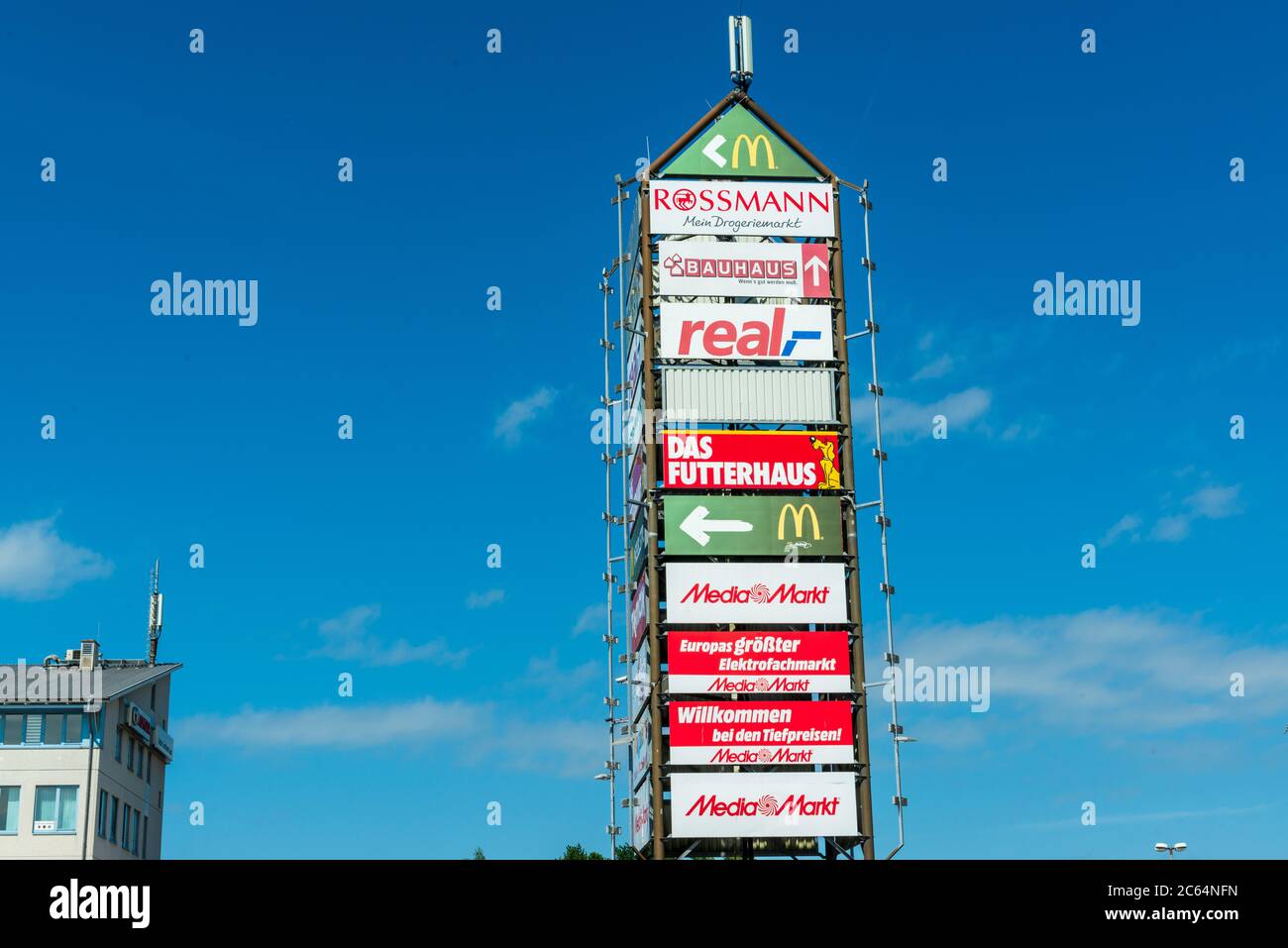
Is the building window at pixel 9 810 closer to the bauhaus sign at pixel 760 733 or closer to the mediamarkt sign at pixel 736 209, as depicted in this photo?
the bauhaus sign at pixel 760 733


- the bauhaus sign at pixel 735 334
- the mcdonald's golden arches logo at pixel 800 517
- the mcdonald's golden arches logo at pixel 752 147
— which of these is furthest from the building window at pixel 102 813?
the mcdonald's golden arches logo at pixel 752 147

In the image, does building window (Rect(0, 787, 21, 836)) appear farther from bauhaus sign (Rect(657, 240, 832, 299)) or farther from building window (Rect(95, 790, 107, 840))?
bauhaus sign (Rect(657, 240, 832, 299))

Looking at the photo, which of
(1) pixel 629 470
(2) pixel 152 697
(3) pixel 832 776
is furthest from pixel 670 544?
(2) pixel 152 697

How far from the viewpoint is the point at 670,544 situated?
208 feet

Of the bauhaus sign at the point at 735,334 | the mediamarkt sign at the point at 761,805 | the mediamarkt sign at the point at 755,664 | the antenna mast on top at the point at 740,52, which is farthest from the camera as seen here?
the antenna mast on top at the point at 740,52

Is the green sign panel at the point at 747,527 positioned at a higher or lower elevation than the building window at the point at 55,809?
higher

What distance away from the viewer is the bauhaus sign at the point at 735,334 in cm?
6562

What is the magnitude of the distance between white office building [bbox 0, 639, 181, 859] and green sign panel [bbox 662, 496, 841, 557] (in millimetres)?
51788

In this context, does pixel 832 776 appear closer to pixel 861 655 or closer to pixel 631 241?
pixel 861 655

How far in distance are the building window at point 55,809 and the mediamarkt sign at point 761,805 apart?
5425 cm

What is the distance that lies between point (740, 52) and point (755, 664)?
27.9 meters

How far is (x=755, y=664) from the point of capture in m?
62.6

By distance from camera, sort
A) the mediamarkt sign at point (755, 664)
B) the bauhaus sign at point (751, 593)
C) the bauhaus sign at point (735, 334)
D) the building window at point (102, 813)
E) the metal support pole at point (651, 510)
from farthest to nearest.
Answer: the building window at point (102, 813), the bauhaus sign at point (735, 334), the bauhaus sign at point (751, 593), the mediamarkt sign at point (755, 664), the metal support pole at point (651, 510)
